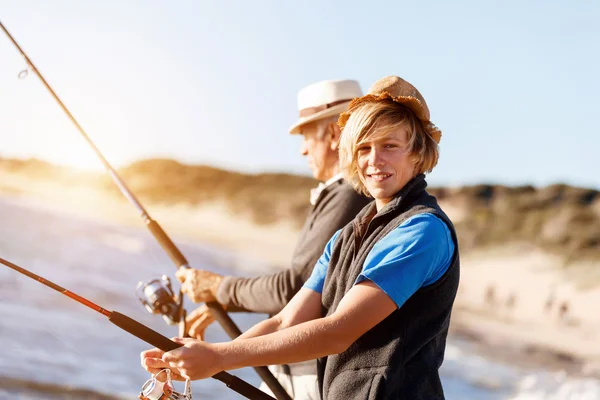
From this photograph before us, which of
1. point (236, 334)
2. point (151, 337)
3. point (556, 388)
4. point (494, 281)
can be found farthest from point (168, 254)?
point (494, 281)

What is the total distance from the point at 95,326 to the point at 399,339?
7391mm

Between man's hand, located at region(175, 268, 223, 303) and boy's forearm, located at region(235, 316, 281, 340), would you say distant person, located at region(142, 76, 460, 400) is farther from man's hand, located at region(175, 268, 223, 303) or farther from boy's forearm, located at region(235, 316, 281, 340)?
man's hand, located at region(175, 268, 223, 303)

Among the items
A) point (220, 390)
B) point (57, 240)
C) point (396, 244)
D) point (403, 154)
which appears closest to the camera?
point (396, 244)

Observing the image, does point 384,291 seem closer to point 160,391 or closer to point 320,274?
point 320,274

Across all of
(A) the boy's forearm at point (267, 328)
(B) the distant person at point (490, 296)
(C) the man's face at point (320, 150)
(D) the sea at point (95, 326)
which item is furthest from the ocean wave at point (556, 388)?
(A) the boy's forearm at point (267, 328)

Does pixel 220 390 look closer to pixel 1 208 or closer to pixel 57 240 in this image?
Result: pixel 57 240

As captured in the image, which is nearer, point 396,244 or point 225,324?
point 396,244

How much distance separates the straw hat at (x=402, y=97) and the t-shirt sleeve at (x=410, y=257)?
0.63ft

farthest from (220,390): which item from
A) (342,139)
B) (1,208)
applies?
(1,208)

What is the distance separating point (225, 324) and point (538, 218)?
1225 cm

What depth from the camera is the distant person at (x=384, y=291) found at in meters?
1.22

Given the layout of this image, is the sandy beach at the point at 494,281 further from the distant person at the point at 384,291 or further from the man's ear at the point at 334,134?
the distant person at the point at 384,291

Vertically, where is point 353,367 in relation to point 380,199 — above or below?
below

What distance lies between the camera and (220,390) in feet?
20.2
